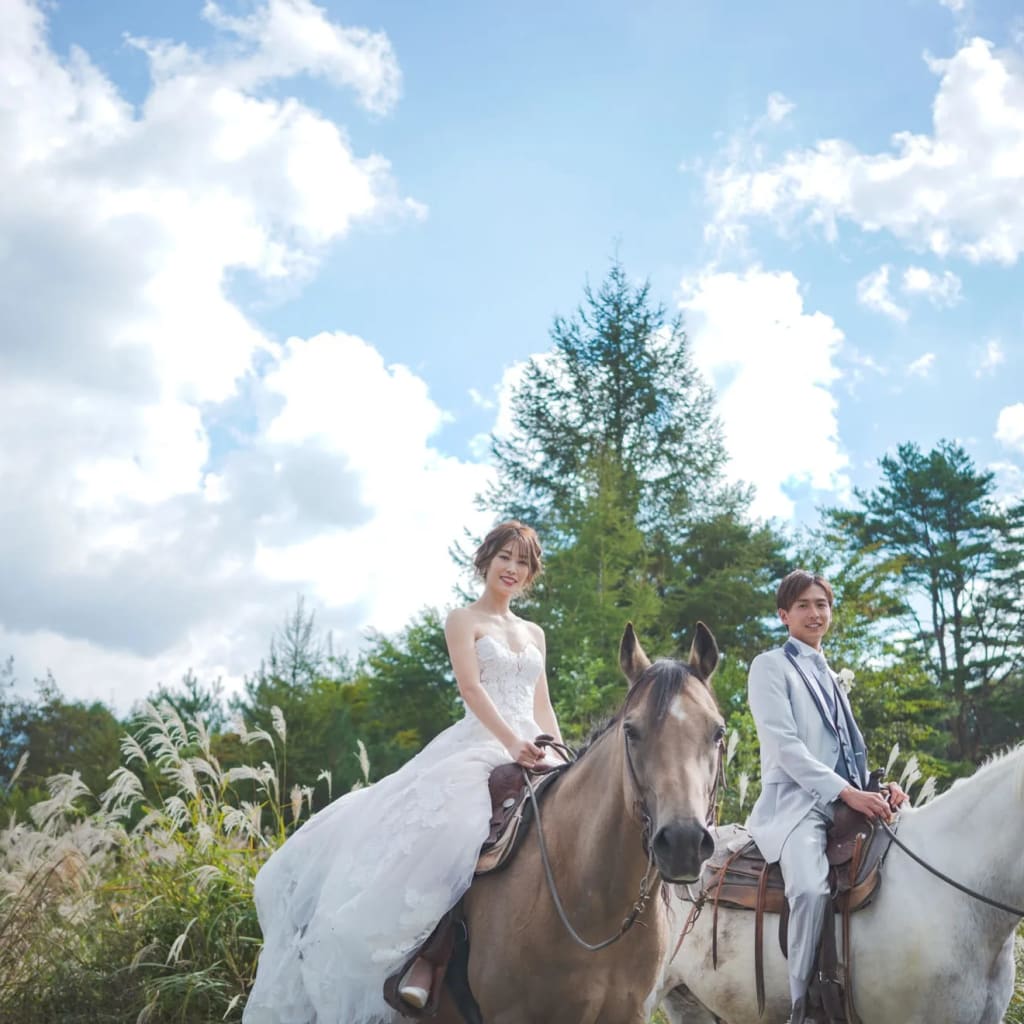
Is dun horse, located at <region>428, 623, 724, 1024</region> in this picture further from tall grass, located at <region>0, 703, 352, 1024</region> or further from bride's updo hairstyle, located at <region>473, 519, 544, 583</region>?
tall grass, located at <region>0, 703, 352, 1024</region>

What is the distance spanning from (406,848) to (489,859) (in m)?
0.37

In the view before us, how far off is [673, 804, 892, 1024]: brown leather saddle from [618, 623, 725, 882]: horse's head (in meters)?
1.45

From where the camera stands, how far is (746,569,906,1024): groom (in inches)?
181

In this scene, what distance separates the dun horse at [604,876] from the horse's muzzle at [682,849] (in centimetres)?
14

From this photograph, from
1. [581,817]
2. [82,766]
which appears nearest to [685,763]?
[581,817]

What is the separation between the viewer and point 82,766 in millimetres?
21531

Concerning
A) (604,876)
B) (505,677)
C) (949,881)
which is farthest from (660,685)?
(949,881)

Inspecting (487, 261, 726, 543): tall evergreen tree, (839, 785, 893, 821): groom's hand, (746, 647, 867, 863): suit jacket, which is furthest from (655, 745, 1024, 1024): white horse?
(487, 261, 726, 543): tall evergreen tree

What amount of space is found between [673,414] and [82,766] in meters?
19.9

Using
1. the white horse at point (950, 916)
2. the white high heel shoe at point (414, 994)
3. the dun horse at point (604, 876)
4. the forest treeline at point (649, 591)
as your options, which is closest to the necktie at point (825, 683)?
the white horse at point (950, 916)

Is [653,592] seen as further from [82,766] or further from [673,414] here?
[82,766]

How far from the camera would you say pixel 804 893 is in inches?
182

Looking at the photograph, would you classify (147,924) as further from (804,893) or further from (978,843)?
(978,843)

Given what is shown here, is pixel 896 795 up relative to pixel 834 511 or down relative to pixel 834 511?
down
